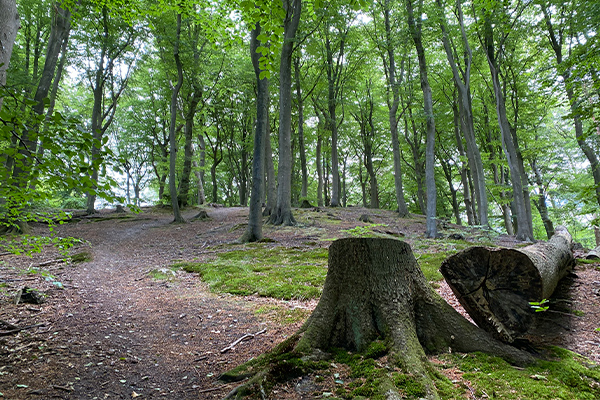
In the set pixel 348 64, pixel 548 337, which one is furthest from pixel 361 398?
pixel 348 64

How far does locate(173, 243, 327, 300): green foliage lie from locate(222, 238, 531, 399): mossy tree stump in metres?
2.17

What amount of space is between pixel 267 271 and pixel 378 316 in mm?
4330

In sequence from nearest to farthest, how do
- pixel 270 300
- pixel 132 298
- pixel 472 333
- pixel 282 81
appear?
pixel 472 333 < pixel 270 300 < pixel 132 298 < pixel 282 81

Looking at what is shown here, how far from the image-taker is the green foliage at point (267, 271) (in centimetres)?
521

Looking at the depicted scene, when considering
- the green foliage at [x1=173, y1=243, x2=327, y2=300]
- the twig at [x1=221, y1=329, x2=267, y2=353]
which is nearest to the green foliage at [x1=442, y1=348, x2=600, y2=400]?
the twig at [x1=221, y1=329, x2=267, y2=353]

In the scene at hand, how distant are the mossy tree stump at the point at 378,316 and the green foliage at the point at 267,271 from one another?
2171 mm

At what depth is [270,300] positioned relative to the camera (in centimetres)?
490

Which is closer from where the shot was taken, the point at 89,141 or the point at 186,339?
the point at 89,141

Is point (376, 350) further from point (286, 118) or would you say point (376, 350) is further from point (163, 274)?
point (286, 118)

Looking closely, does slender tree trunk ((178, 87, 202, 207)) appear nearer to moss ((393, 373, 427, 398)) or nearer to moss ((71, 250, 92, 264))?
moss ((71, 250, 92, 264))

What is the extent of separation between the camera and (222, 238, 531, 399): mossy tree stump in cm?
252

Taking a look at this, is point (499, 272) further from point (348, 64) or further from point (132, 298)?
point (348, 64)

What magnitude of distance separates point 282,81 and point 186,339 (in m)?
10.5

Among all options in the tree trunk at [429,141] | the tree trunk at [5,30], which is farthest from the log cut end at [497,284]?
the tree trunk at [429,141]
